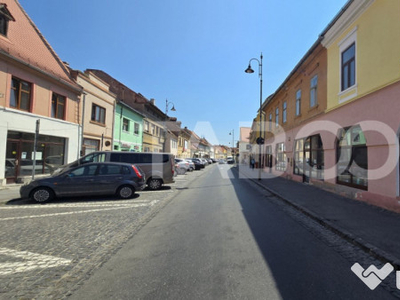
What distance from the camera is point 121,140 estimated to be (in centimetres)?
2361

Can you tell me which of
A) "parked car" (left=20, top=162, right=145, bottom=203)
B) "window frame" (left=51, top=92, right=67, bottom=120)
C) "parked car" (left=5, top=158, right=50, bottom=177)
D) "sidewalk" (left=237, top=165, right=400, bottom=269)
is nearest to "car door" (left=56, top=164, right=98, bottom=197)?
"parked car" (left=20, top=162, right=145, bottom=203)

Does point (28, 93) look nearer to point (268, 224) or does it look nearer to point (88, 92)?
point (88, 92)

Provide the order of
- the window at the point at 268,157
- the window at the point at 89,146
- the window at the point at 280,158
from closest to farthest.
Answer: the window at the point at 89,146
the window at the point at 280,158
the window at the point at 268,157

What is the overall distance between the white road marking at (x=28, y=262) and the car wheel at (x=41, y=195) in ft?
15.8

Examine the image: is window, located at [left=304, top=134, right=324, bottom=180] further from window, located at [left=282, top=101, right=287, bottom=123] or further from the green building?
the green building

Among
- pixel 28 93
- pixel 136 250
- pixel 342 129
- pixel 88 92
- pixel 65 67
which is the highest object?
pixel 65 67

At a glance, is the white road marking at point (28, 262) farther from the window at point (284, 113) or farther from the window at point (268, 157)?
the window at point (268, 157)

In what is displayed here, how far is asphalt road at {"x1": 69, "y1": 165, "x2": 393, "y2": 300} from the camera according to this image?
9.84 ft

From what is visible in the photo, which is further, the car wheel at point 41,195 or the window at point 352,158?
the window at point 352,158

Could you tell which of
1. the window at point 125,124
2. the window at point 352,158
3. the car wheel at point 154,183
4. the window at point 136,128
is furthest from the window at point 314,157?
the window at point 136,128

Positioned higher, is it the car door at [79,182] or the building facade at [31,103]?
the building facade at [31,103]

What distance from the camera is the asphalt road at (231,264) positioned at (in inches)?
118

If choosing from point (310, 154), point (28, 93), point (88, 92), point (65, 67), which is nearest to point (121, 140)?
point (88, 92)

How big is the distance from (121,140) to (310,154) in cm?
1685
